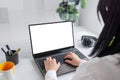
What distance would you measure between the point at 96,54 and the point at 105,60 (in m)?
0.07

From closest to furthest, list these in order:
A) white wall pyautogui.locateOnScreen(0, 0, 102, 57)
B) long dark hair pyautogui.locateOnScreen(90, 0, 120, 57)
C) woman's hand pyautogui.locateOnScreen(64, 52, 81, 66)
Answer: long dark hair pyautogui.locateOnScreen(90, 0, 120, 57)
woman's hand pyautogui.locateOnScreen(64, 52, 81, 66)
white wall pyautogui.locateOnScreen(0, 0, 102, 57)

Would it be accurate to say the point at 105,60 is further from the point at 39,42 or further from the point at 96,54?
the point at 39,42

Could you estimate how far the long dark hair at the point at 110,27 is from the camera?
478 mm

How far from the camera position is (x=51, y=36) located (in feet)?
3.65

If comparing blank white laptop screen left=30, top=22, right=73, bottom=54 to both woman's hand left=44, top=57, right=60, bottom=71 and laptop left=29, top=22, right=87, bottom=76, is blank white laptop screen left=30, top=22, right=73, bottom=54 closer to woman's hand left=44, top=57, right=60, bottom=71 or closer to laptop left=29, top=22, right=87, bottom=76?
laptop left=29, top=22, right=87, bottom=76

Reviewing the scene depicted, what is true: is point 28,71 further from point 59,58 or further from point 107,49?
point 107,49

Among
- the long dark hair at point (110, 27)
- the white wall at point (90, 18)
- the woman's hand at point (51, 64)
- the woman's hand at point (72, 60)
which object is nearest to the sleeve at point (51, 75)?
the woman's hand at point (51, 64)

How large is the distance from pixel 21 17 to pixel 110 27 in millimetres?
986

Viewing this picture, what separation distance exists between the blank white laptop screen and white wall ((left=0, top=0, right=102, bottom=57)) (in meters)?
0.16

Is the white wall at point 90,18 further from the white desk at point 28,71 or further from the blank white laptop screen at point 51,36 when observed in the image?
the white desk at point 28,71

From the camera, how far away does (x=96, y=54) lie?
23.9 inches

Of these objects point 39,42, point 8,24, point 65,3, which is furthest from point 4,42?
point 65,3

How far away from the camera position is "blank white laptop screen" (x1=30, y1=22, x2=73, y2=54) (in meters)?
1.06

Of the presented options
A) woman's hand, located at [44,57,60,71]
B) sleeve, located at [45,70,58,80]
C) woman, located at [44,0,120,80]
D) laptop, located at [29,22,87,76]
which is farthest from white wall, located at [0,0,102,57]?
woman, located at [44,0,120,80]
